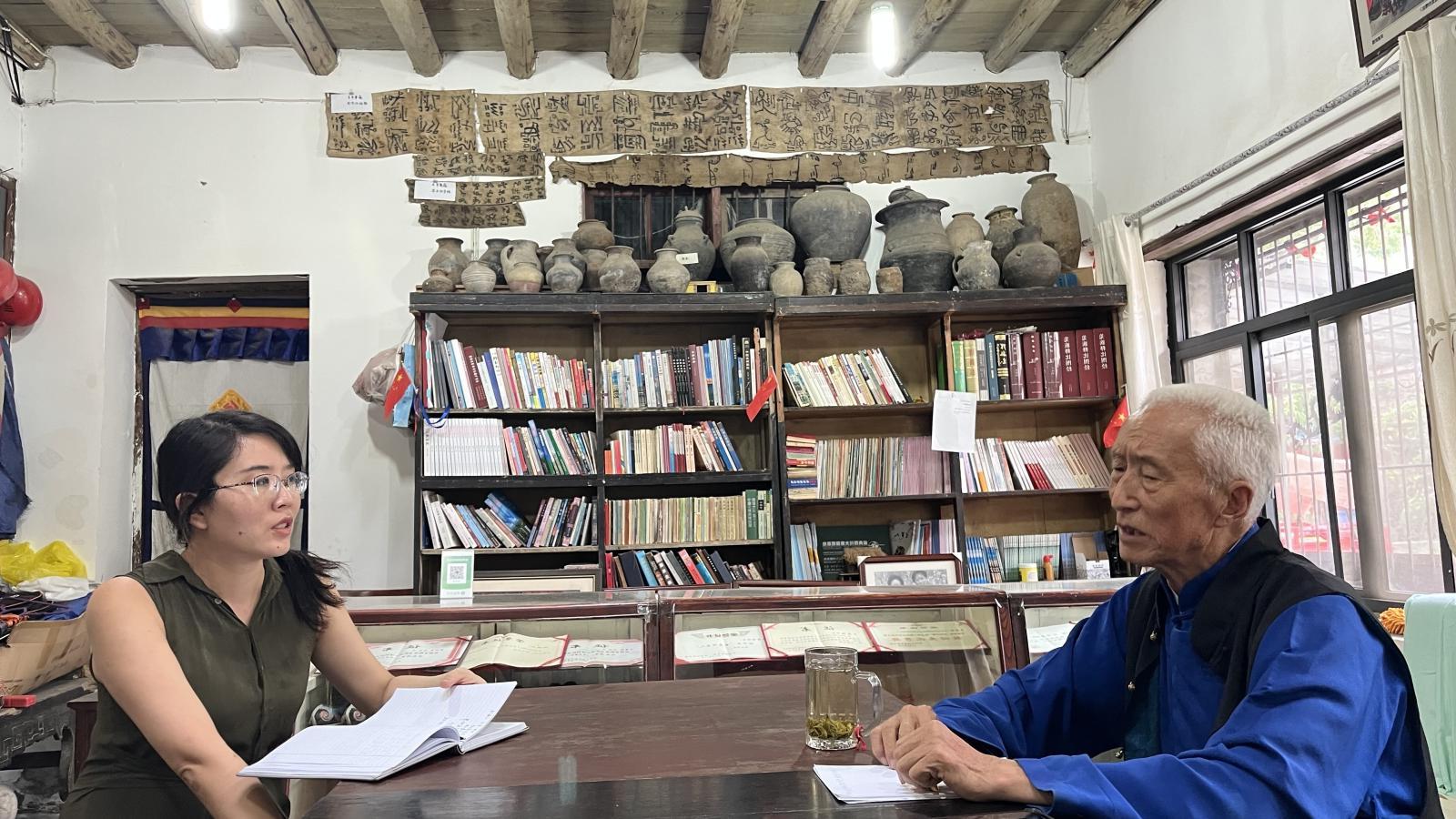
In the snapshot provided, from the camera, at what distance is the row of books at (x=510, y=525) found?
159 inches

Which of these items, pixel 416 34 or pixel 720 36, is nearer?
pixel 416 34

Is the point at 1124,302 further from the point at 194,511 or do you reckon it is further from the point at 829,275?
the point at 194,511

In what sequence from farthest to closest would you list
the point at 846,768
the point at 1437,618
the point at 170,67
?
the point at 170,67, the point at 1437,618, the point at 846,768

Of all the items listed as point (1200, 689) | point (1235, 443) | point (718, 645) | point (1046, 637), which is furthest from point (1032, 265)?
point (1200, 689)

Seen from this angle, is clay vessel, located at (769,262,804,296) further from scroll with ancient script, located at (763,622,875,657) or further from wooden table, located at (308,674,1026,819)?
wooden table, located at (308,674,1026,819)

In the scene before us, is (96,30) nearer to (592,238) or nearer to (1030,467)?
(592,238)

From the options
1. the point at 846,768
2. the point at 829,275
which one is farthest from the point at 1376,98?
the point at 846,768

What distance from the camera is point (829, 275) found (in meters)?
4.28

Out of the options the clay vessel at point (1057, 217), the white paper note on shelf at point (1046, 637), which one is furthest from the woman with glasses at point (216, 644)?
the clay vessel at point (1057, 217)

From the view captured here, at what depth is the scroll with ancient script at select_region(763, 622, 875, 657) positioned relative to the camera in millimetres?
1975

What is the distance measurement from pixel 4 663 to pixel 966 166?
181 inches

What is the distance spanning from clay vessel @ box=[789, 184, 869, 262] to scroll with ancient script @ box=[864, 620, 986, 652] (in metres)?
2.70

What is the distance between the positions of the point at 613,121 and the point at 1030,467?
106 inches

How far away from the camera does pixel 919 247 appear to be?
14.2 feet
